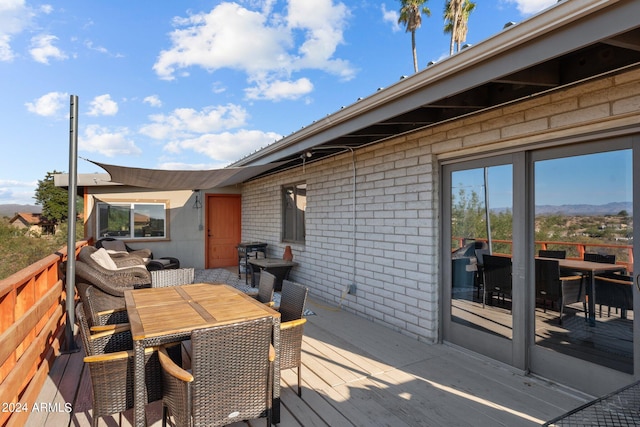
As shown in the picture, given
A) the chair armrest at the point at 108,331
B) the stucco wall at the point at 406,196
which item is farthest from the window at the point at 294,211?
the chair armrest at the point at 108,331

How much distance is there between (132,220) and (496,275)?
857 centimetres

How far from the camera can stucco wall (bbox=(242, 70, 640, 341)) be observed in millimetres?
2533

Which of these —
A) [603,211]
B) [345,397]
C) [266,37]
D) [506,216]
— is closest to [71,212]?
[345,397]

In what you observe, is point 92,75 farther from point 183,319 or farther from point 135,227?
point 183,319

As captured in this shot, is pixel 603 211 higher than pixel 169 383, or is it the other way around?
pixel 603 211

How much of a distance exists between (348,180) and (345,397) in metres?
3.26

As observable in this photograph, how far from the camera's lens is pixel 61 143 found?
3594 mm

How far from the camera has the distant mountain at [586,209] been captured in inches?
95.1

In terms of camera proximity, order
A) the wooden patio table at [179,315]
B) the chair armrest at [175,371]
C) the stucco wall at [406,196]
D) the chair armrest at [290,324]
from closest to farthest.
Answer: the chair armrest at [175,371] → the wooden patio table at [179,315] → the chair armrest at [290,324] → the stucco wall at [406,196]

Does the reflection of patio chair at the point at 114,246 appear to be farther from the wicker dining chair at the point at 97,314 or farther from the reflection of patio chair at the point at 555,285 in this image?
the reflection of patio chair at the point at 555,285

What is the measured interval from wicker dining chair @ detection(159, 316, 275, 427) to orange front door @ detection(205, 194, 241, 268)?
7.93m

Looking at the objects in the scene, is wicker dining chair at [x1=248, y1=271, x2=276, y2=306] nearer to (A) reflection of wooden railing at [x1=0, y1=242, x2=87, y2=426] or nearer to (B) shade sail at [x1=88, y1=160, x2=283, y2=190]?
(A) reflection of wooden railing at [x1=0, y1=242, x2=87, y2=426]

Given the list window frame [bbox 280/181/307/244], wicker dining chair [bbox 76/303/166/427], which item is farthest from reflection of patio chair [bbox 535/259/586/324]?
window frame [bbox 280/181/307/244]

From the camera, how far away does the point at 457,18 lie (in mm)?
16188
